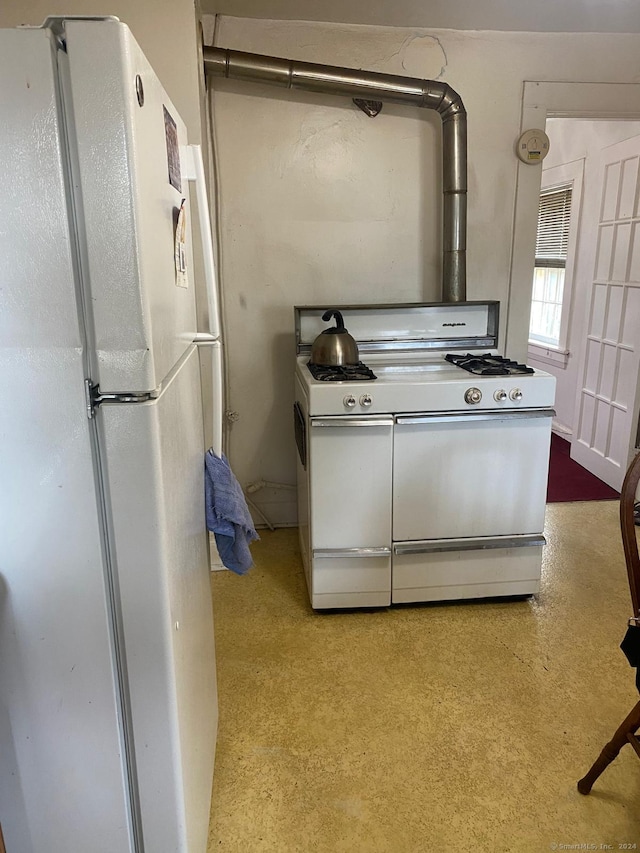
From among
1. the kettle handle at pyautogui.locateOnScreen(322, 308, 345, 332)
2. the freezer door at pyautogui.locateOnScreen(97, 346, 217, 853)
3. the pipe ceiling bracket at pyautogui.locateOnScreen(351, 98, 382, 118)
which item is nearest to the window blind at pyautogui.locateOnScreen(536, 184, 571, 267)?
the pipe ceiling bracket at pyautogui.locateOnScreen(351, 98, 382, 118)

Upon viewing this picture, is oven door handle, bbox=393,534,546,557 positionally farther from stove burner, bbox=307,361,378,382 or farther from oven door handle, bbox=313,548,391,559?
stove burner, bbox=307,361,378,382

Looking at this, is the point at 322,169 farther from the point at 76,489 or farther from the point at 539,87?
the point at 76,489

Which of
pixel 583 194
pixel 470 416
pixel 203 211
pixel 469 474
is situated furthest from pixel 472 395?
pixel 583 194

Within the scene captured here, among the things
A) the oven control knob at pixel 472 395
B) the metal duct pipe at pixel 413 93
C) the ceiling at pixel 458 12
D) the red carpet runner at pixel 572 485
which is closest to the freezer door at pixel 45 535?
the oven control knob at pixel 472 395

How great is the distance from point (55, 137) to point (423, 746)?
1.72 m

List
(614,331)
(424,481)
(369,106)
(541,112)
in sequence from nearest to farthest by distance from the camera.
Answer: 1. (424,481)
2. (369,106)
3. (541,112)
4. (614,331)

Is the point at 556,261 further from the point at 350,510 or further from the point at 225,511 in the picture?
the point at 225,511

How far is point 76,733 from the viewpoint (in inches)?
37.7

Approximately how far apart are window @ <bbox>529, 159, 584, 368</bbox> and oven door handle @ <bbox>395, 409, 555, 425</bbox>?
2.41 metres

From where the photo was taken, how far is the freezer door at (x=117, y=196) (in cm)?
75

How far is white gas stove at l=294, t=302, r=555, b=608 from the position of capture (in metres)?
2.13

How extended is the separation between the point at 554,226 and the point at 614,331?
161cm

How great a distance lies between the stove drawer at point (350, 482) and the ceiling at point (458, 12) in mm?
1763

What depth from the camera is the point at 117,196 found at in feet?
2.55
